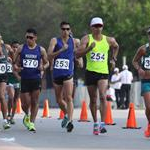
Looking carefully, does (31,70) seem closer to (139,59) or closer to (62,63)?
(62,63)

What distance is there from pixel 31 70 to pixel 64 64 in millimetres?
660

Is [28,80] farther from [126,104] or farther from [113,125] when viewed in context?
[126,104]

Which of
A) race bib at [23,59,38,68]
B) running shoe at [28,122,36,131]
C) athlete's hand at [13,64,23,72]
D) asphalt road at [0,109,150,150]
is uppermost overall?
race bib at [23,59,38,68]

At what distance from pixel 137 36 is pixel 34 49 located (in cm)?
2987

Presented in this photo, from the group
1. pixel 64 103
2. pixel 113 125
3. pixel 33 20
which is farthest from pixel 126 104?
pixel 33 20

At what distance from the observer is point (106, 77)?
14.4 meters

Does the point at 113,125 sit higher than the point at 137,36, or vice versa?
the point at 137,36

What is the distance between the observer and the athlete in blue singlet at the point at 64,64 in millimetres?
15039

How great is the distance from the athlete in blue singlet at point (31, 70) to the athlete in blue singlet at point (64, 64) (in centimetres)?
29

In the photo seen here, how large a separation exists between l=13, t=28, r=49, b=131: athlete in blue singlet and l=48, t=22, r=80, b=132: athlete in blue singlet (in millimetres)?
287

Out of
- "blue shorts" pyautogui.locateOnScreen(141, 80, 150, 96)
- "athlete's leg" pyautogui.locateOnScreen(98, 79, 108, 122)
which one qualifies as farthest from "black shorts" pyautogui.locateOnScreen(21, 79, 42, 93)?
"blue shorts" pyautogui.locateOnScreen(141, 80, 150, 96)

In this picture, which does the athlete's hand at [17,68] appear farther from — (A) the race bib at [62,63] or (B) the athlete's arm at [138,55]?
(B) the athlete's arm at [138,55]

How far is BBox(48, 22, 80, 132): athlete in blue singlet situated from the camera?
15039 millimetres

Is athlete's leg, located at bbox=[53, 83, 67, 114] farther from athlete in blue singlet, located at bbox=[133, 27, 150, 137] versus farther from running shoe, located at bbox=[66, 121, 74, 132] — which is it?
athlete in blue singlet, located at bbox=[133, 27, 150, 137]
